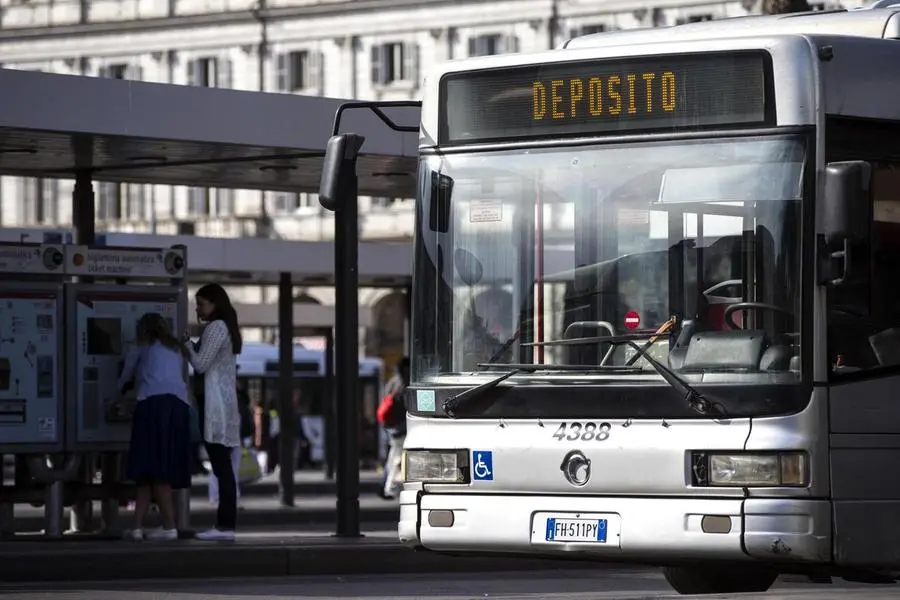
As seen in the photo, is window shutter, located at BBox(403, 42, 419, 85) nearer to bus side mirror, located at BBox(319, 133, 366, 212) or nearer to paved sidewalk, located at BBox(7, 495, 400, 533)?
paved sidewalk, located at BBox(7, 495, 400, 533)

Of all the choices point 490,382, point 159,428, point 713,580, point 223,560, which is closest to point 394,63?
point 159,428

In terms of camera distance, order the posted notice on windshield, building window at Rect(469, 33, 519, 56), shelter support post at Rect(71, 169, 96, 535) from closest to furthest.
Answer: the posted notice on windshield, shelter support post at Rect(71, 169, 96, 535), building window at Rect(469, 33, 519, 56)

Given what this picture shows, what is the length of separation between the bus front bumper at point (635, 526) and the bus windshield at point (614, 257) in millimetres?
566

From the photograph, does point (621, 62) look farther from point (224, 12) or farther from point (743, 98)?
point (224, 12)

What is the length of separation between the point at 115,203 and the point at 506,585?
60194 mm

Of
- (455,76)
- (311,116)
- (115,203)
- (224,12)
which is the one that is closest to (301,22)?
(224,12)

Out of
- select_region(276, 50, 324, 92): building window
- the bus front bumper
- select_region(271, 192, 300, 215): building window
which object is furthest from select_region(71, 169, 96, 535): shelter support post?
select_region(276, 50, 324, 92): building window

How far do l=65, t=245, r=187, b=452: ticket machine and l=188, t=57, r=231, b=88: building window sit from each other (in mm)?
55953

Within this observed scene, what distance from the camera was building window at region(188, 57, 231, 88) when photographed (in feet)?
236

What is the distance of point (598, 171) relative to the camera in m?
9.98

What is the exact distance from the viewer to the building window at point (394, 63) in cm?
6938

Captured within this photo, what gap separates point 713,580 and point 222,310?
15.3 ft

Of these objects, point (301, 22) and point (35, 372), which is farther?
point (301, 22)

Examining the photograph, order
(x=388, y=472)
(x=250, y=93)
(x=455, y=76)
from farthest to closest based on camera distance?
1. (x=388, y=472)
2. (x=250, y=93)
3. (x=455, y=76)
